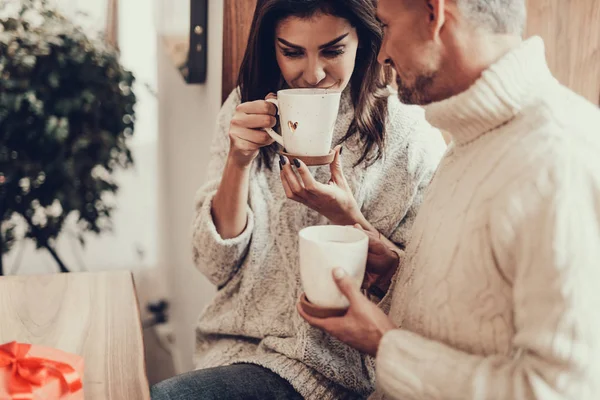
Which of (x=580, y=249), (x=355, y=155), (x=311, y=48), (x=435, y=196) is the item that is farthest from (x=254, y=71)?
(x=580, y=249)

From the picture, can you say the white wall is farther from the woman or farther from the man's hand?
the man's hand

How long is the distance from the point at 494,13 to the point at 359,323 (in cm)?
41

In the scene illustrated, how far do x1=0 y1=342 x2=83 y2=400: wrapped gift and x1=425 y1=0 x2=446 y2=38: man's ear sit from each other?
63 centimetres

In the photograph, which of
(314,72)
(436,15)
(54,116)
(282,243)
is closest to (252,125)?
(314,72)

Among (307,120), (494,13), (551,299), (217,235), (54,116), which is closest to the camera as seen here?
(551,299)

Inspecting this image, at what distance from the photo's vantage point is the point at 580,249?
2.12 ft

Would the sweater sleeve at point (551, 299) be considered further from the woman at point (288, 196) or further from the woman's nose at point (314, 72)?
the woman's nose at point (314, 72)

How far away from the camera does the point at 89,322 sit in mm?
1055

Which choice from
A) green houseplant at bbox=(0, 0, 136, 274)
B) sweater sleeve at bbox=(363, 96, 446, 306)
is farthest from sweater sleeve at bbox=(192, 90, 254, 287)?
green houseplant at bbox=(0, 0, 136, 274)

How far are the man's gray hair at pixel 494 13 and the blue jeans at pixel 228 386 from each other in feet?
2.26

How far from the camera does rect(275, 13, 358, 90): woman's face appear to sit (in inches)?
45.0

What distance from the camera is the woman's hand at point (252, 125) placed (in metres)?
1.08

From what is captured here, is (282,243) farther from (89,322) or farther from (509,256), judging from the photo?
(509,256)

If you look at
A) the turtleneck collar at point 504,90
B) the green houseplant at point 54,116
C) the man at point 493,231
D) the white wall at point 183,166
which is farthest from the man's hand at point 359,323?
the green houseplant at point 54,116
